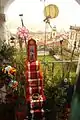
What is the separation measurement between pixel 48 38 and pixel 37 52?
122 millimetres

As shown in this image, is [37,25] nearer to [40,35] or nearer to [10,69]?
[40,35]

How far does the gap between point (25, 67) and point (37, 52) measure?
0.14 m

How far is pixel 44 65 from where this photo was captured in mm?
1435

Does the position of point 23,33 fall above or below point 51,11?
below

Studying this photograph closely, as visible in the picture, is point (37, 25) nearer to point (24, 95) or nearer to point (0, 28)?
point (0, 28)

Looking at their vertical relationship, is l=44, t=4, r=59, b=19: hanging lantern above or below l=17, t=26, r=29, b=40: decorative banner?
above

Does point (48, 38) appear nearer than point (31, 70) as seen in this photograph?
No

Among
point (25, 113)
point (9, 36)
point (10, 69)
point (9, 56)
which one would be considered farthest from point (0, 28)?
point (25, 113)

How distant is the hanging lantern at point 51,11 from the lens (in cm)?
136

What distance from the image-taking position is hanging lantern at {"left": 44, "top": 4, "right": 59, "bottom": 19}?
1.36 m

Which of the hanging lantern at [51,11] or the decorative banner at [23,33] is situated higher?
the hanging lantern at [51,11]

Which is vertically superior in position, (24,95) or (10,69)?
(10,69)

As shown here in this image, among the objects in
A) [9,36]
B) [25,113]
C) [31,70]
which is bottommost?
[25,113]

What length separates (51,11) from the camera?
4.50ft
